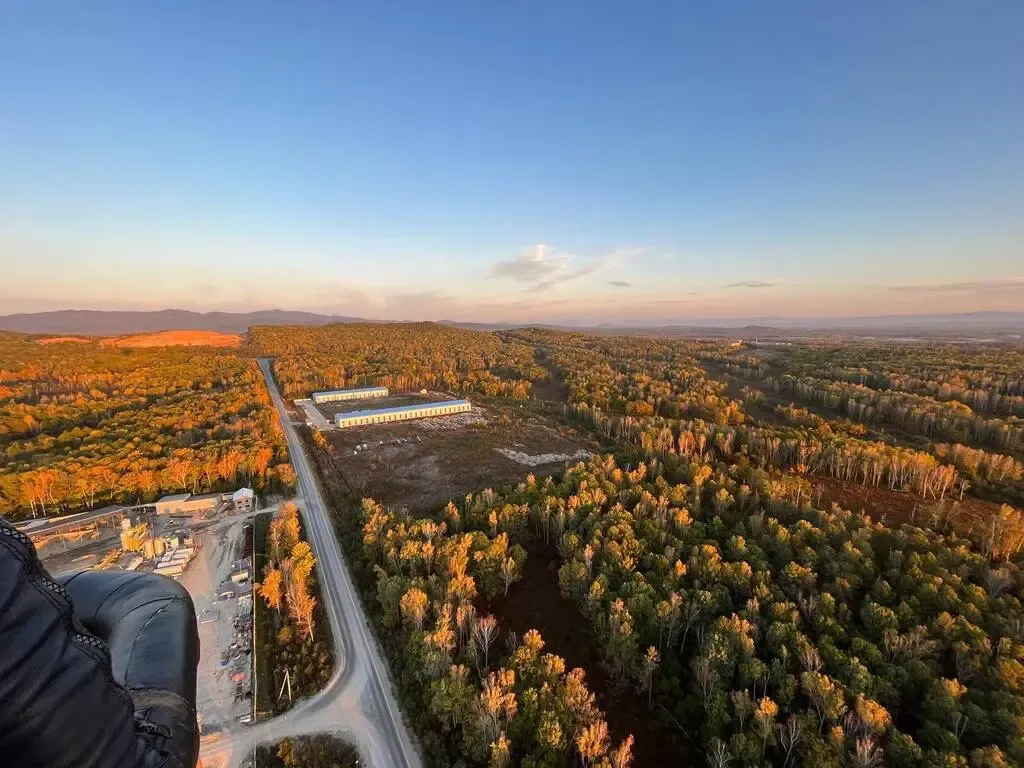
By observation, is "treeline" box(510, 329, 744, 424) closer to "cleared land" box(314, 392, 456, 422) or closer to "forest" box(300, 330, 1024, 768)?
"forest" box(300, 330, 1024, 768)

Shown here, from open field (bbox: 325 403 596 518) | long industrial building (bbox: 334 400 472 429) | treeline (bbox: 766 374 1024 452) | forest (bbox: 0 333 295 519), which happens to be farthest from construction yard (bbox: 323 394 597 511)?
treeline (bbox: 766 374 1024 452)

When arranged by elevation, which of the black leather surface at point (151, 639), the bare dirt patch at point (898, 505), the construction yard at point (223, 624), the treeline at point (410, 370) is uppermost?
the black leather surface at point (151, 639)

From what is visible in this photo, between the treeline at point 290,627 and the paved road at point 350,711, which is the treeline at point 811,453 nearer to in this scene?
the paved road at point 350,711

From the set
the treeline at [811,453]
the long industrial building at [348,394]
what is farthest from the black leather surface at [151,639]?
the long industrial building at [348,394]

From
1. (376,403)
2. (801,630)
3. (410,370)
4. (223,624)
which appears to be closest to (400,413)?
(376,403)

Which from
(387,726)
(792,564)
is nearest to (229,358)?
(387,726)

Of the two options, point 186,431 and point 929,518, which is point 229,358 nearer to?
point 186,431

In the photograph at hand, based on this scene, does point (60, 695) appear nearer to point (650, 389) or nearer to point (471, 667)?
point (471, 667)
